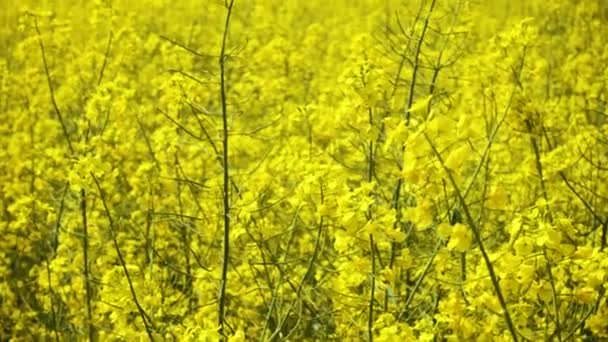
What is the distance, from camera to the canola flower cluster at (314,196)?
7.89 ft

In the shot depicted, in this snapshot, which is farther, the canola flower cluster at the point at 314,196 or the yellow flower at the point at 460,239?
the canola flower cluster at the point at 314,196

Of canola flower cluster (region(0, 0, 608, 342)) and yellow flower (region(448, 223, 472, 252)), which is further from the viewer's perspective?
canola flower cluster (region(0, 0, 608, 342))

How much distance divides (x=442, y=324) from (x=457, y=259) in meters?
0.78

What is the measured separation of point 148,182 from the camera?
4.38m

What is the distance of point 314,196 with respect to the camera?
101 inches

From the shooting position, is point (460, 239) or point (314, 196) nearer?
point (460, 239)

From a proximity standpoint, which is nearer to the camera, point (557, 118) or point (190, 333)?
point (190, 333)

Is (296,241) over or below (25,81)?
below

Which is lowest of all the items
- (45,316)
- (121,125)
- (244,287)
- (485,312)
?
(45,316)

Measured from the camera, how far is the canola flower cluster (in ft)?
7.89

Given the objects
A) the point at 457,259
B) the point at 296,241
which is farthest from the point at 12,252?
the point at 457,259

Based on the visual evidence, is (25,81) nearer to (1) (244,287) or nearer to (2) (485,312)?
(1) (244,287)

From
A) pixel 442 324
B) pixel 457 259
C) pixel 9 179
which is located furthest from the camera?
pixel 9 179

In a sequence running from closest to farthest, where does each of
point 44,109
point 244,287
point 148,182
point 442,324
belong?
point 442,324 < point 244,287 < point 148,182 < point 44,109
